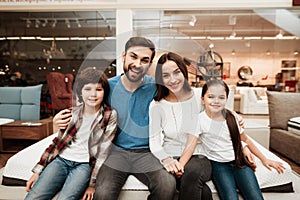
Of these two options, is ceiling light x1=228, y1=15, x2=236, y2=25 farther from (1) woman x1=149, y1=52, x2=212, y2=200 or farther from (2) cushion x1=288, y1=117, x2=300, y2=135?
(1) woman x1=149, y1=52, x2=212, y2=200

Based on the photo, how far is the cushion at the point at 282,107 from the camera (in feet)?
8.02

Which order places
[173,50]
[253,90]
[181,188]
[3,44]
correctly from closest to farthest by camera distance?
[181,188], [173,50], [253,90], [3,44]

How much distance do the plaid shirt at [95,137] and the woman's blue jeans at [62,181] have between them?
49 millimetres

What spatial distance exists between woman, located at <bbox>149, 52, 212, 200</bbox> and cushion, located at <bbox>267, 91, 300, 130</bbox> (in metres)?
1.68

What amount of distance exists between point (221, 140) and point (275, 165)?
319 millimetres

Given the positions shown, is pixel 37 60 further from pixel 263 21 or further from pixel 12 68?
pixel 263 21

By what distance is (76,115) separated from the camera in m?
1.21

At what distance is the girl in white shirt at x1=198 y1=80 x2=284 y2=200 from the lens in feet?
3.61

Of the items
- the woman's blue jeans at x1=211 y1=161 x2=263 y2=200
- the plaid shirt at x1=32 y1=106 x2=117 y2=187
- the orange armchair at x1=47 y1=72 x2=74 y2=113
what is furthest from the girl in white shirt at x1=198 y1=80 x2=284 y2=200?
the orange armchair at x1=47 y1=72 x2=74 y2=113

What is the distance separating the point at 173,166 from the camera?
3.53 feet

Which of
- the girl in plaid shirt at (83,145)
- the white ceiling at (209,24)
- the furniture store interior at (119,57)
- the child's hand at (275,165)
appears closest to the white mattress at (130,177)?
the child's hand at (275,165)

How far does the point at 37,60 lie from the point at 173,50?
2.58 m

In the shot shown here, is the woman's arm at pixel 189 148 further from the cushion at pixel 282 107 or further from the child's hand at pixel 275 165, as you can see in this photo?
the cushion at pixel 282 107

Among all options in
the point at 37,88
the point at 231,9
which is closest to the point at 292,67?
the point at 231,9
